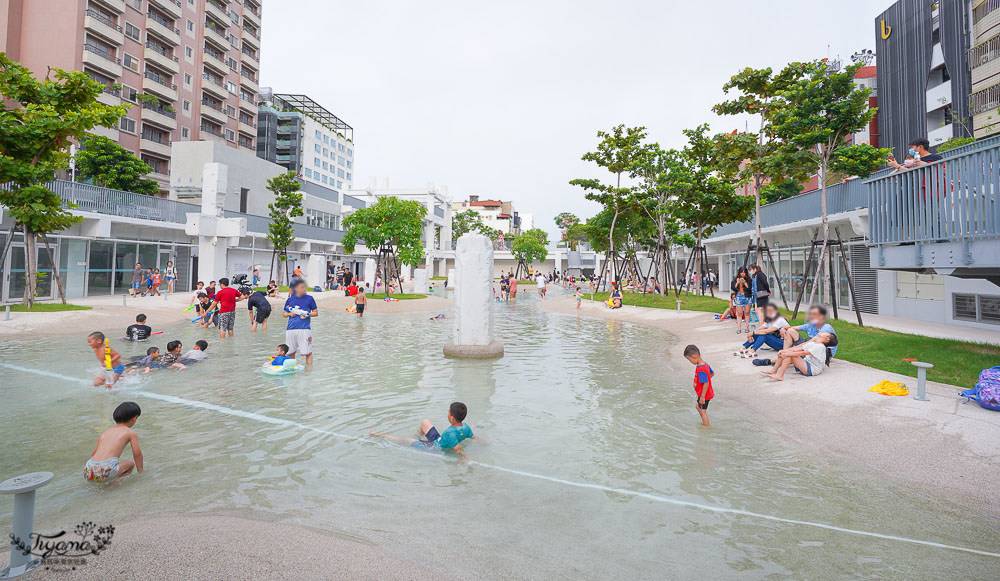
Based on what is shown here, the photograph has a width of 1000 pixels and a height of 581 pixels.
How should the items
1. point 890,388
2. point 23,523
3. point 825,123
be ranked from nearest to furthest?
point 23,523 < point 890,388 < point 825,123

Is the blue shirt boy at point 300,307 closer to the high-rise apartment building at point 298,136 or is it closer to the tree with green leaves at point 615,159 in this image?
the tree with green leaves at point 615,159

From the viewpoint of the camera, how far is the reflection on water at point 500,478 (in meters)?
3.96

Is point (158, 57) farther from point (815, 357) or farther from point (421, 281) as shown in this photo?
point (815, 357)

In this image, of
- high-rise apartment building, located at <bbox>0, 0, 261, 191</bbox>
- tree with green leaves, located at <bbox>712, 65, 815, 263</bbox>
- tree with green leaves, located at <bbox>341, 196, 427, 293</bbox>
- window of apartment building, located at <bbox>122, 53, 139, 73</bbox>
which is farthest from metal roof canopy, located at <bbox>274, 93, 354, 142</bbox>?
tree with green leaves, located at <bbox>712, 65, 815, 263</bbox>

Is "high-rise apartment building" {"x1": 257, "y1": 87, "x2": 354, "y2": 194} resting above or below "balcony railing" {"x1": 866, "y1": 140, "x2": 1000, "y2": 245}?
above

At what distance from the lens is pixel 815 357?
31.1ft

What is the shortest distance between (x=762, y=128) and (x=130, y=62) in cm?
4980

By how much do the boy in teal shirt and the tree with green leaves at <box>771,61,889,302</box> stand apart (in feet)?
45.0

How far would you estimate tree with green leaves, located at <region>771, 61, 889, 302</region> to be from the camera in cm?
1544

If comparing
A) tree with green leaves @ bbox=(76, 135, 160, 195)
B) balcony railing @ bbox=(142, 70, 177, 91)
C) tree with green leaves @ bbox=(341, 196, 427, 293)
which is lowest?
tree with green leaves @ bbox=(341, 196, 427, 293)

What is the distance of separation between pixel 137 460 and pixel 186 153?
44.2 meters

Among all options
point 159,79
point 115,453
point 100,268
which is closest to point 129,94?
point 159,79

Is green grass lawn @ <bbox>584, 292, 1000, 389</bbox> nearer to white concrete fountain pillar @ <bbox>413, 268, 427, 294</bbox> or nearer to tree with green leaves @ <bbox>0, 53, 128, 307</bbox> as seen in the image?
tree with green leaves @ <bbox>0, 53, 128, 307</bbox>

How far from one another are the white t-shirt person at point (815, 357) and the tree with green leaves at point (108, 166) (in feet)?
136
